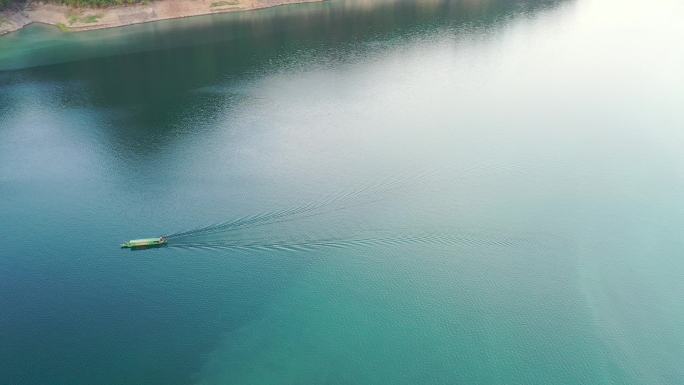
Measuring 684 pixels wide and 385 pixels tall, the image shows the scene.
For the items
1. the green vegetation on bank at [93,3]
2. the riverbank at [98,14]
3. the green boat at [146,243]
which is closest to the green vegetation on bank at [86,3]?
the green vegetation on bank at [93,3]

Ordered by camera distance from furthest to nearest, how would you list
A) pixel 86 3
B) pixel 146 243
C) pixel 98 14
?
pixel 98 14
pixel 86 3
pixel 146 243

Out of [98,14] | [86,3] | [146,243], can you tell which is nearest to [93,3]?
[86,3]

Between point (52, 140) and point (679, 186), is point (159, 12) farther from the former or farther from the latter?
point (679, 186)

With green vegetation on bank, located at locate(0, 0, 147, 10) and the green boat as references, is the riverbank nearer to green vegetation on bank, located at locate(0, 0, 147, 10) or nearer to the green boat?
green vegetation on bank, located at locate(0, 0, 147, 10)

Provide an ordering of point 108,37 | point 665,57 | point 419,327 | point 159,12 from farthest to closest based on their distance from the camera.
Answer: point 159,12 → point 108,37 → point 665,57 → point 419,327

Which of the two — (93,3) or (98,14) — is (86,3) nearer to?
(93,3)

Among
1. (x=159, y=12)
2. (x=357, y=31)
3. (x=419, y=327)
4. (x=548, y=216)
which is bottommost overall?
(x=419, y=327)

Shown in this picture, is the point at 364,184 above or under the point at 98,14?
under

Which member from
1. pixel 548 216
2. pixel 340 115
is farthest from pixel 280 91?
pixel 548 216

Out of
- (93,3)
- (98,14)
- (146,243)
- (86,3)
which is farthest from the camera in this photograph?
(98,14)
